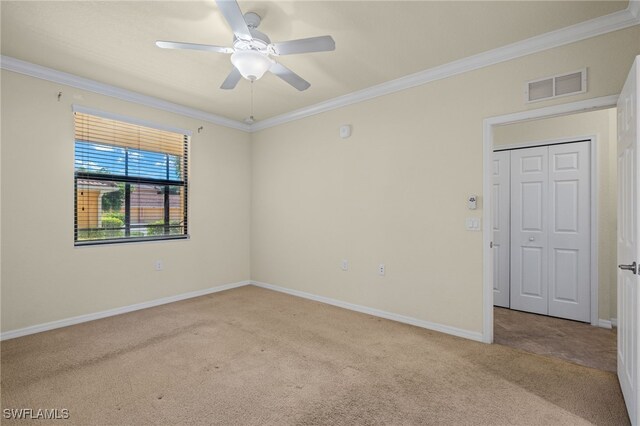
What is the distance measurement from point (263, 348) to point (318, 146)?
8.62ft

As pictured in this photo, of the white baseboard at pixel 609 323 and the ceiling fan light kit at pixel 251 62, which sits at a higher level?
the ceiling fan light kit at pixel 251 62

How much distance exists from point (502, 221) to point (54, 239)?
512 cm

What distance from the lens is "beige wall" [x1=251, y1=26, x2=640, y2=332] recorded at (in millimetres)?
2855

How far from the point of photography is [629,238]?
194cm

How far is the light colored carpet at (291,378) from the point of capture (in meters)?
1.95

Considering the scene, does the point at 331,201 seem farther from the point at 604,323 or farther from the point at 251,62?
the point at 604,323

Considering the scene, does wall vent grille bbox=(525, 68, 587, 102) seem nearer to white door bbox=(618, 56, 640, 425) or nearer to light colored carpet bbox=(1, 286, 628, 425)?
white door bbox=(618, 56, 640, 425)

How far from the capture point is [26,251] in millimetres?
3162

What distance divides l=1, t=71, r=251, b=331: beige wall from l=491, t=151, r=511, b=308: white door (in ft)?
13.3

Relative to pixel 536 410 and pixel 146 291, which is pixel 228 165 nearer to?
pixel 146 291

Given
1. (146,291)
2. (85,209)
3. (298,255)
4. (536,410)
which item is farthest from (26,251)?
(536,410)

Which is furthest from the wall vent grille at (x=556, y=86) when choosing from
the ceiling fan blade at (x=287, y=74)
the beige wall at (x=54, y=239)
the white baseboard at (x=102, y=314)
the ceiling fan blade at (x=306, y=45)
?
the white baseboard at (x=102, y=314)

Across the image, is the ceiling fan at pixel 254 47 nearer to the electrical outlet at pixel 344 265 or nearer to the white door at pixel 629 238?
the white door at pixel 629 238

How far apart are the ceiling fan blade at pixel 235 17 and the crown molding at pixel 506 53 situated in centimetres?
195
